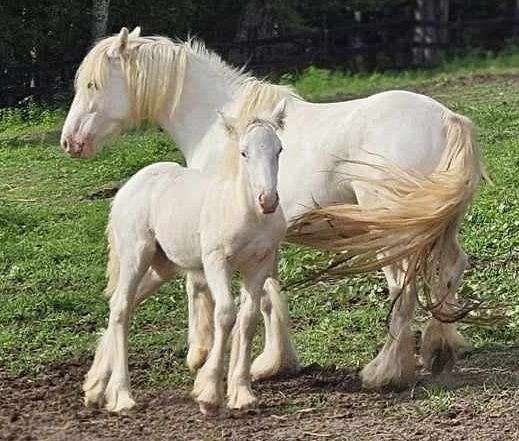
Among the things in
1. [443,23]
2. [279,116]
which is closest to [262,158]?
[279,116]

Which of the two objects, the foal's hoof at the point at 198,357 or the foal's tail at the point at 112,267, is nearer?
the foal's tail at the point at 112,267

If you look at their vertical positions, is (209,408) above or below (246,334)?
below

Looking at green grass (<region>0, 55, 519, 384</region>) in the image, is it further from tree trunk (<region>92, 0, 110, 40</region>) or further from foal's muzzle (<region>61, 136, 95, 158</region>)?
tree trunk (<region>92, 0, 110, 40</region>)

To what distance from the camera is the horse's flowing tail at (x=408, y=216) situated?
6.13 metres

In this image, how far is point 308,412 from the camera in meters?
6.00

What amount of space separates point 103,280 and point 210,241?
2.98 meters

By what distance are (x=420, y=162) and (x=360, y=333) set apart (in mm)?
1484

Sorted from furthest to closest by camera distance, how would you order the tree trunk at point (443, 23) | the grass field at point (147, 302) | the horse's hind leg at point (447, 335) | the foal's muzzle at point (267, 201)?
the tree trunk at point (443, 23)
the grass field at point (147, 302)
the horse's hind leg at point (447, 335)
the foal's muzzle at point (267, 201)

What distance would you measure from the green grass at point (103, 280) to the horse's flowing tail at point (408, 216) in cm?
72

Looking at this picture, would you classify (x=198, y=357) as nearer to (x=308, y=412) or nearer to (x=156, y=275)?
(x=156, y=275)

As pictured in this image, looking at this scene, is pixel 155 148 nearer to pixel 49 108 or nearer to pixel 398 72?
pixel 49 108

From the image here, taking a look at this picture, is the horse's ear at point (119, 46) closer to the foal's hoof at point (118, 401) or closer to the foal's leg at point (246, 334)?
the foal's leg at point (246, 334)

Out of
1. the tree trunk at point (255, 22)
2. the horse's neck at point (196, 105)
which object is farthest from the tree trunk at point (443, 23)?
the horse's neck at point (196, 105)

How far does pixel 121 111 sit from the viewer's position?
7.20 metres
